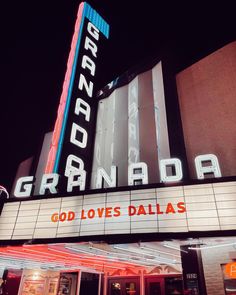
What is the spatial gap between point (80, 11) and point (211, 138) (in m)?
10.1

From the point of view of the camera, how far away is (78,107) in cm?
1077

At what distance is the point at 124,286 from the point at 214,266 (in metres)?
6.78

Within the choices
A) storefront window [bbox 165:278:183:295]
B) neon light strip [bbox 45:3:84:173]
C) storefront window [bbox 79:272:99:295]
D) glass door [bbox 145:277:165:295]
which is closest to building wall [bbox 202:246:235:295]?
storefront window [bbox 165:278:183:295]

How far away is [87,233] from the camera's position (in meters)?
6.61

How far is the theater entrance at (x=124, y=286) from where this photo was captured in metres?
12.3

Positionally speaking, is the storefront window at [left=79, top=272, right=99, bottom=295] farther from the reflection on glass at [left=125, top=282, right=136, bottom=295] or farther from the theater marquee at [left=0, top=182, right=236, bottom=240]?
the theater marquee at [left=0, top=182, right=236, bottom=240]

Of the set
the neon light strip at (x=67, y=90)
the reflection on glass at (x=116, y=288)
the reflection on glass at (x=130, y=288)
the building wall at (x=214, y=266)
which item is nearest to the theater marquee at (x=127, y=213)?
the neon light strip at (x=67, y=90)

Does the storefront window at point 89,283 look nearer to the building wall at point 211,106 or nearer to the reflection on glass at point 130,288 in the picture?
the reflection on glass at point 130,288

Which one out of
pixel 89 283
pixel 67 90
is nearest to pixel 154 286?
pixel 89 283

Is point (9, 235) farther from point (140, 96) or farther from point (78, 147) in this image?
point (140, 96)

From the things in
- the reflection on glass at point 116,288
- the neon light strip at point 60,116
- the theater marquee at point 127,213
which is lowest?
the reflection on glass at point 116,288

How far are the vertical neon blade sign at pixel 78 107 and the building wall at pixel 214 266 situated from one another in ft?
17.3

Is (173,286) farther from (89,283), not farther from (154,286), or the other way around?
(89,283)

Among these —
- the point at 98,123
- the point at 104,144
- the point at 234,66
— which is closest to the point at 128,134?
the point at 104,144
